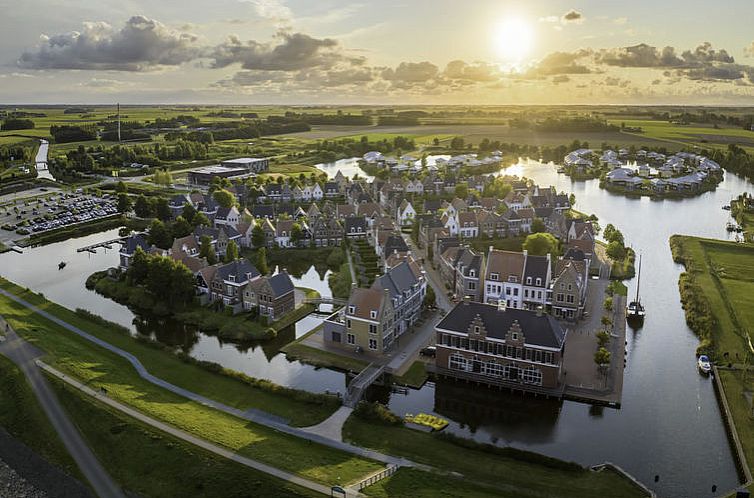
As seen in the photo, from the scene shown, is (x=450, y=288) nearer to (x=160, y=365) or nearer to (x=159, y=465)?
(x=160, y=365)

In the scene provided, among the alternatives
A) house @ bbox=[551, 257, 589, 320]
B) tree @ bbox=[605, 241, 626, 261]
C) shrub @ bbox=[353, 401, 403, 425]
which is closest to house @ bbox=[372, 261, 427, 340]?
shrub @ bbox=[353, 401, 403, 425]

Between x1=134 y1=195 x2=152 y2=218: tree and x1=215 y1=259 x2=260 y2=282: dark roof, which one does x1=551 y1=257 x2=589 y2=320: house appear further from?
x1=134 y1=195 x2=152 y2=218: tree

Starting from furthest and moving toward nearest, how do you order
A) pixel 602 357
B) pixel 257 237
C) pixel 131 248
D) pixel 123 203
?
pixel 123 203
pixel 257 237
pixel 131 248
pixel 602 357

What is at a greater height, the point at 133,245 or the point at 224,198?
the point at 224,198

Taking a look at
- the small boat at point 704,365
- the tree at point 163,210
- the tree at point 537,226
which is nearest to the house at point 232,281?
the tree at point 163,210

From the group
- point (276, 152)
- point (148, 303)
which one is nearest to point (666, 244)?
point (148, 303)

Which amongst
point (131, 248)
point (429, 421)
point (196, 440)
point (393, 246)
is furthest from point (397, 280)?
point (131, 248)
